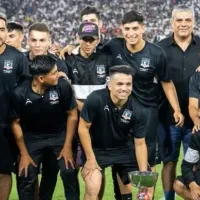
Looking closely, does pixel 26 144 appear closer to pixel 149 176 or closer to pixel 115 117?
pixel 115 117

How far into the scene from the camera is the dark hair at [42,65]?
5199 mm

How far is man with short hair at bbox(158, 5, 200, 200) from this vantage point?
5875 mm

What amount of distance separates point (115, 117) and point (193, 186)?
0.95 meters

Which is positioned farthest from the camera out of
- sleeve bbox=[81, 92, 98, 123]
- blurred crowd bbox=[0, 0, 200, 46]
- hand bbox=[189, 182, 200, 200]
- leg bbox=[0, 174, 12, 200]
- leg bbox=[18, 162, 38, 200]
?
blurred crowd bbox=[0, 0, 200, 46]

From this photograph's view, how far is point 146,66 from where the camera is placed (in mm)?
5668

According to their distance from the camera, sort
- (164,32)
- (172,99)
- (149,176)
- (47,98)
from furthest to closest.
A: (164,32)
(172,99)
(47,98)
(149,176)

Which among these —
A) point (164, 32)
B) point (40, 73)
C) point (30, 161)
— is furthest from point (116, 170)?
point (164, 32)

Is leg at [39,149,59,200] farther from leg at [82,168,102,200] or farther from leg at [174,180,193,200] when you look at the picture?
leg at [174,180,193,200]

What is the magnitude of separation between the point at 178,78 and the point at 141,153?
3.38 ft

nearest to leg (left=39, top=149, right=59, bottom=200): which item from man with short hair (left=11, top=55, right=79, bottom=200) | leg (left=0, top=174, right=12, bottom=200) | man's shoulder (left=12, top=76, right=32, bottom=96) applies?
man with short hair (left=11, top=55, right=79, bottom=200)

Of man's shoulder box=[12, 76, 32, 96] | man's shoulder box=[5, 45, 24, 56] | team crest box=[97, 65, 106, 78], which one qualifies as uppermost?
man's shoulder box=[5, 45, 24, 56]

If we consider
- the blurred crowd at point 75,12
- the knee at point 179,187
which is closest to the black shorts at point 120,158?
the knee at point 179,187

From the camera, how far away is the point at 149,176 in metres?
4.12

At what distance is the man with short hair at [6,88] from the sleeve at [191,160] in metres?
1.63
